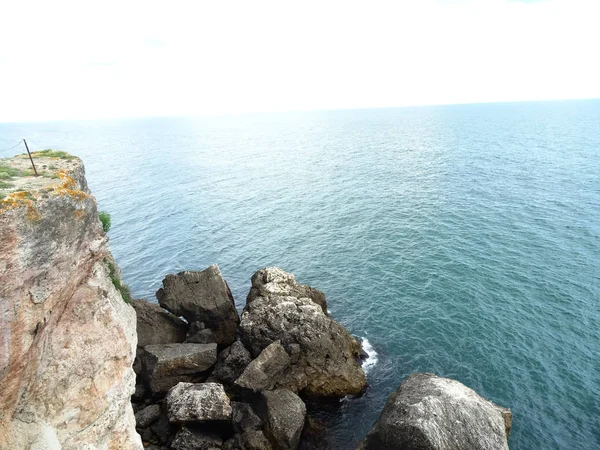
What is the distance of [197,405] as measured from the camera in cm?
2748

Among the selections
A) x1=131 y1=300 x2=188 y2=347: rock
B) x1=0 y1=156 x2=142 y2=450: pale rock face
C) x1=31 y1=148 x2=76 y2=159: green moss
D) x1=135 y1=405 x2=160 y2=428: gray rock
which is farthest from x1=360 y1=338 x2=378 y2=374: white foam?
x1=31 y1=148 x2=76 y2=159: green moss

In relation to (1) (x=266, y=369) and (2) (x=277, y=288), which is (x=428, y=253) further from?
(1) (x=266, y=369)

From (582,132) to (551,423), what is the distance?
181 meters

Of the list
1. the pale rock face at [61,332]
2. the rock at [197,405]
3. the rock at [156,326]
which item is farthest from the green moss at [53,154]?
the rock at [156,326]

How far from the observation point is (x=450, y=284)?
4938cm

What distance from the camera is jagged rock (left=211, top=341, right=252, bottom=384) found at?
32794 millimetres

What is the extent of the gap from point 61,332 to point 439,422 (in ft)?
67.9

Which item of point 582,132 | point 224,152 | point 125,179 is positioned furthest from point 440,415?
point 582,132

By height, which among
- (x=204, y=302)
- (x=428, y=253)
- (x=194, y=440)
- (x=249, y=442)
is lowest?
(x=428, y=253)

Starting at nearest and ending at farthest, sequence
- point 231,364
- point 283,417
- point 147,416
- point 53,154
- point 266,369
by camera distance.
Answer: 1. point 53,154
2. point 283,417
3. point 147,416
4. point 266,369
5. point 231,364

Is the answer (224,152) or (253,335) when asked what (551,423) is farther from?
(224,152)

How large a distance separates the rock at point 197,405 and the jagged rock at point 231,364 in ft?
14.4

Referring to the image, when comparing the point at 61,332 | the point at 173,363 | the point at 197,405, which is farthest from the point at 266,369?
the point at 61,332

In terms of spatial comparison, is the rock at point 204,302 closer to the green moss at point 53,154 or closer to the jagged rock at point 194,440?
the jagged rock at point 194,440
